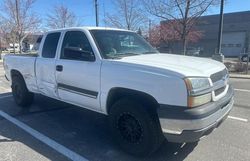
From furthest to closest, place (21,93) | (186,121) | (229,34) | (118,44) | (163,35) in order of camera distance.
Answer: (229,34), (163,35), (21,93), (118,44), (186,121)

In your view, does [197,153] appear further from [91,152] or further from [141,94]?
[91,152]

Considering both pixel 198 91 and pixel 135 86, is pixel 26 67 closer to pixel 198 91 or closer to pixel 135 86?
pixel 135 86

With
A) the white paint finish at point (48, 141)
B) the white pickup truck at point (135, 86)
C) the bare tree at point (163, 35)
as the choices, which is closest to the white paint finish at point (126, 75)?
the white pickup truck at point (135, 86)

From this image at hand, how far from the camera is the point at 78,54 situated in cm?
434

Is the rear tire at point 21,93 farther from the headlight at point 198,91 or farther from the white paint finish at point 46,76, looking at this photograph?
the headlight at point 198,91

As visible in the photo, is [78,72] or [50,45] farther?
[50,45]

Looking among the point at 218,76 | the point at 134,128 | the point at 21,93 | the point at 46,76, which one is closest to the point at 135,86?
the point at 134,128

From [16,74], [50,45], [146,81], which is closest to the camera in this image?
[146,81]

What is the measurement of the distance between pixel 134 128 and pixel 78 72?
1425 millimetres

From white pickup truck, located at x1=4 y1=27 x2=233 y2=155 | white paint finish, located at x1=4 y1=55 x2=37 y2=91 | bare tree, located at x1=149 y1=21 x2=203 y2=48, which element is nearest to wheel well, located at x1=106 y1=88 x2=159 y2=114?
white pickup truck, located at x1=4 y1=27 x2=233 y2=155

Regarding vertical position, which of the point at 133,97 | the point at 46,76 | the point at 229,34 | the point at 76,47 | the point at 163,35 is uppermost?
the point at 229,34

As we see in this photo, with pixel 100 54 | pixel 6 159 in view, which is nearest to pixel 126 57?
pixel 100 54

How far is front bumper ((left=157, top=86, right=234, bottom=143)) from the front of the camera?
3111mm

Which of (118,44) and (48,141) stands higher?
(118,44)
